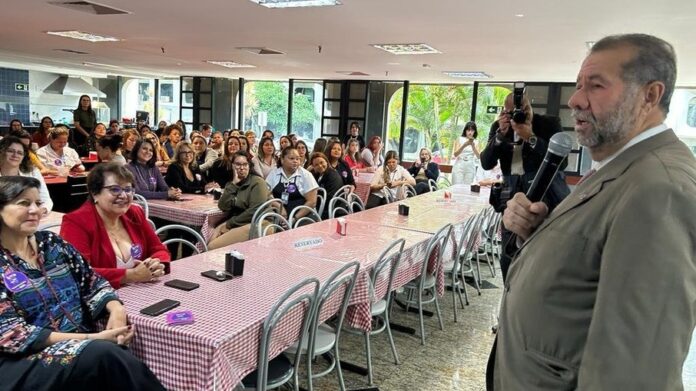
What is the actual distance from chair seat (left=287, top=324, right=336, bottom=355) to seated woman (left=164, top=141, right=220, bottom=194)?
3431 millimetres

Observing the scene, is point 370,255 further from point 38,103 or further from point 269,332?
point 38,103

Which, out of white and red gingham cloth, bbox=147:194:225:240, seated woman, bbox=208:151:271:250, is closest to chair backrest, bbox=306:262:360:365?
seated woman, bbox=208:151:271:250

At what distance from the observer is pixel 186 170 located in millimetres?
5648

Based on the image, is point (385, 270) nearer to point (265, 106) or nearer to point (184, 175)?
point (184, 175)

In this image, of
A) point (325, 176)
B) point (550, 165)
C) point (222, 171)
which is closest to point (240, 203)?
point (325, 176)

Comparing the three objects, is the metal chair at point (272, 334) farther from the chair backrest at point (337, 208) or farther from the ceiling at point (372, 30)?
the ceiling at point (372, 30)

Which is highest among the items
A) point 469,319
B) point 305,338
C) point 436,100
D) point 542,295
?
point 436,100

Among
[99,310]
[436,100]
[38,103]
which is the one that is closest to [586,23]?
[99,310]

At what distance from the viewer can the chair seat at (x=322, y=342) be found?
2.40 meters

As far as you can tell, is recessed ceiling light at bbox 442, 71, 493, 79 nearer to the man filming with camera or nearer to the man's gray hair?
the man filming with camera

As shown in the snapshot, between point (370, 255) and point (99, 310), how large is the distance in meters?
1.56

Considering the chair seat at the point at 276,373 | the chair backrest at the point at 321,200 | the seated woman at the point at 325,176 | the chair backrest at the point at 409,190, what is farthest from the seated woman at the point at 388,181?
the chair seat at the point at 276,373

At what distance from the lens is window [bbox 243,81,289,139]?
46.2 ft

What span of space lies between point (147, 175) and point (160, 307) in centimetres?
354
